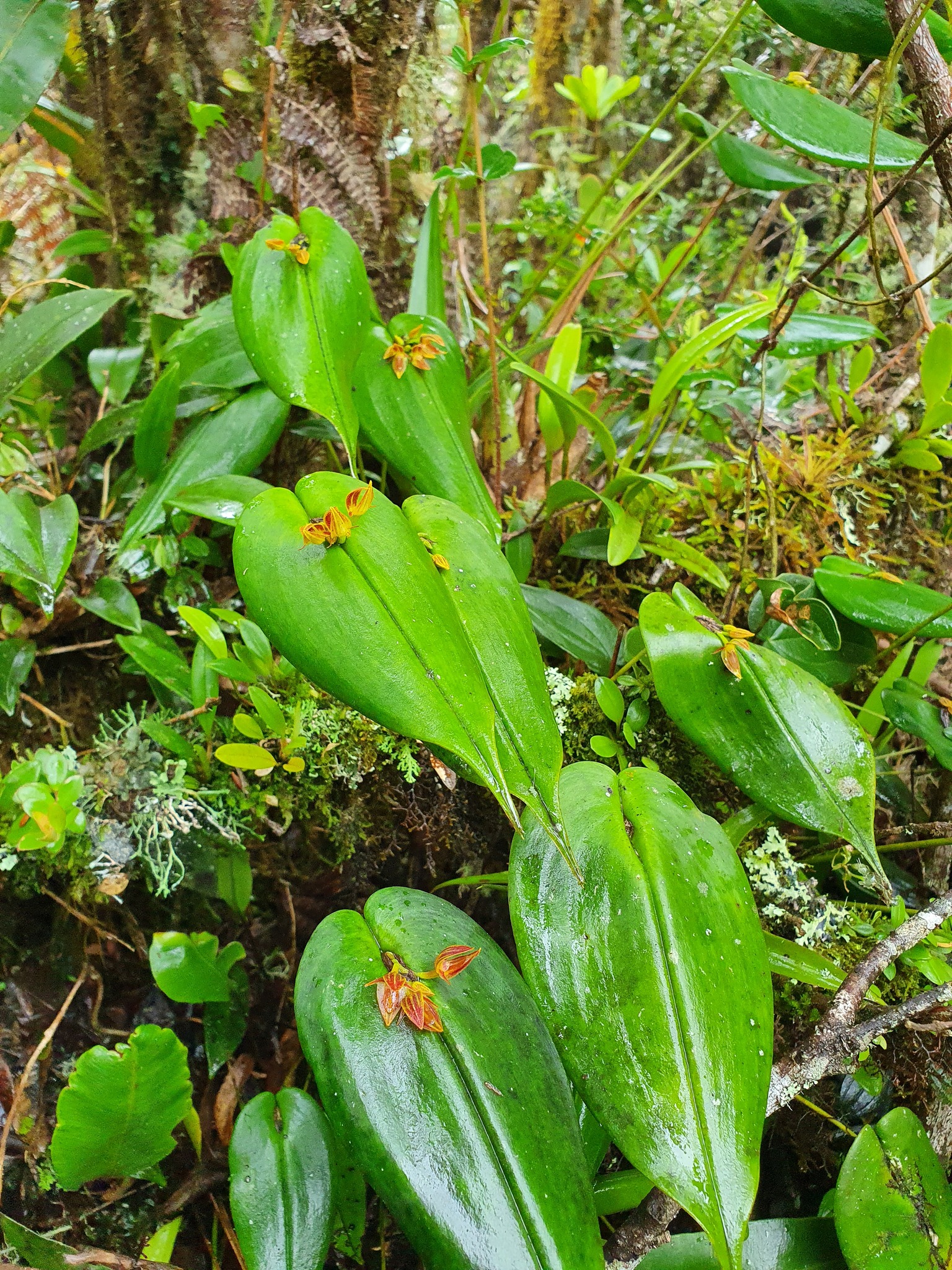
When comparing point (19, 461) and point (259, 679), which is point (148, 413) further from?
point (259, 679)

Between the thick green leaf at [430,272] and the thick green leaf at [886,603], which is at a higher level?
the thick green leaf at [430,272]

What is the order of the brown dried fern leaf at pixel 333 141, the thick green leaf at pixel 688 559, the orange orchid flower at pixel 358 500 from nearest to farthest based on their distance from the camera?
the orange orchid flower at pixel 358 500
the thick green leaf at pixel 688 559
the brown dried fern leaf at pixel 333 141

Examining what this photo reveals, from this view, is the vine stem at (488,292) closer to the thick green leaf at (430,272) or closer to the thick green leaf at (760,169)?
the thick green leaf at (430,272)

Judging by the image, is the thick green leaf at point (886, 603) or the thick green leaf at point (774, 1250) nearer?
the thick green leaf at point (774, 1250)

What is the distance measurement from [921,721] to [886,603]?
14 centimetres

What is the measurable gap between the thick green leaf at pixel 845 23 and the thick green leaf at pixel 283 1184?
46.5 inches

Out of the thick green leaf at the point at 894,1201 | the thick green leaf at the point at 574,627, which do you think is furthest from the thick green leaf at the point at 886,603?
the thick green leaf at the point at 894,1201

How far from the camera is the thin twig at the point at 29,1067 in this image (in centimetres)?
81

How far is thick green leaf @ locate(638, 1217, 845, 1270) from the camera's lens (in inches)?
25.4

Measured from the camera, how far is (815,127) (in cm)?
80

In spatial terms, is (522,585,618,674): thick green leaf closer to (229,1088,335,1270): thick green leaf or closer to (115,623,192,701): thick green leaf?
(115,623,192,701): thick green leaf

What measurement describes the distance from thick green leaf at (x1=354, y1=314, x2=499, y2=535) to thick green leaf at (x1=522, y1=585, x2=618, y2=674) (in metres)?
0.13

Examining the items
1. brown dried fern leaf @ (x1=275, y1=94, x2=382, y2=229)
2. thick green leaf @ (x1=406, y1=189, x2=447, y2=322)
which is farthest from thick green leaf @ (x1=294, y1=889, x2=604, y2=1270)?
brown dried fern leaf @ (x1=275, y1=94, x2=382, y2=229)

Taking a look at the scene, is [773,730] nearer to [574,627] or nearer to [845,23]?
[574,627]
